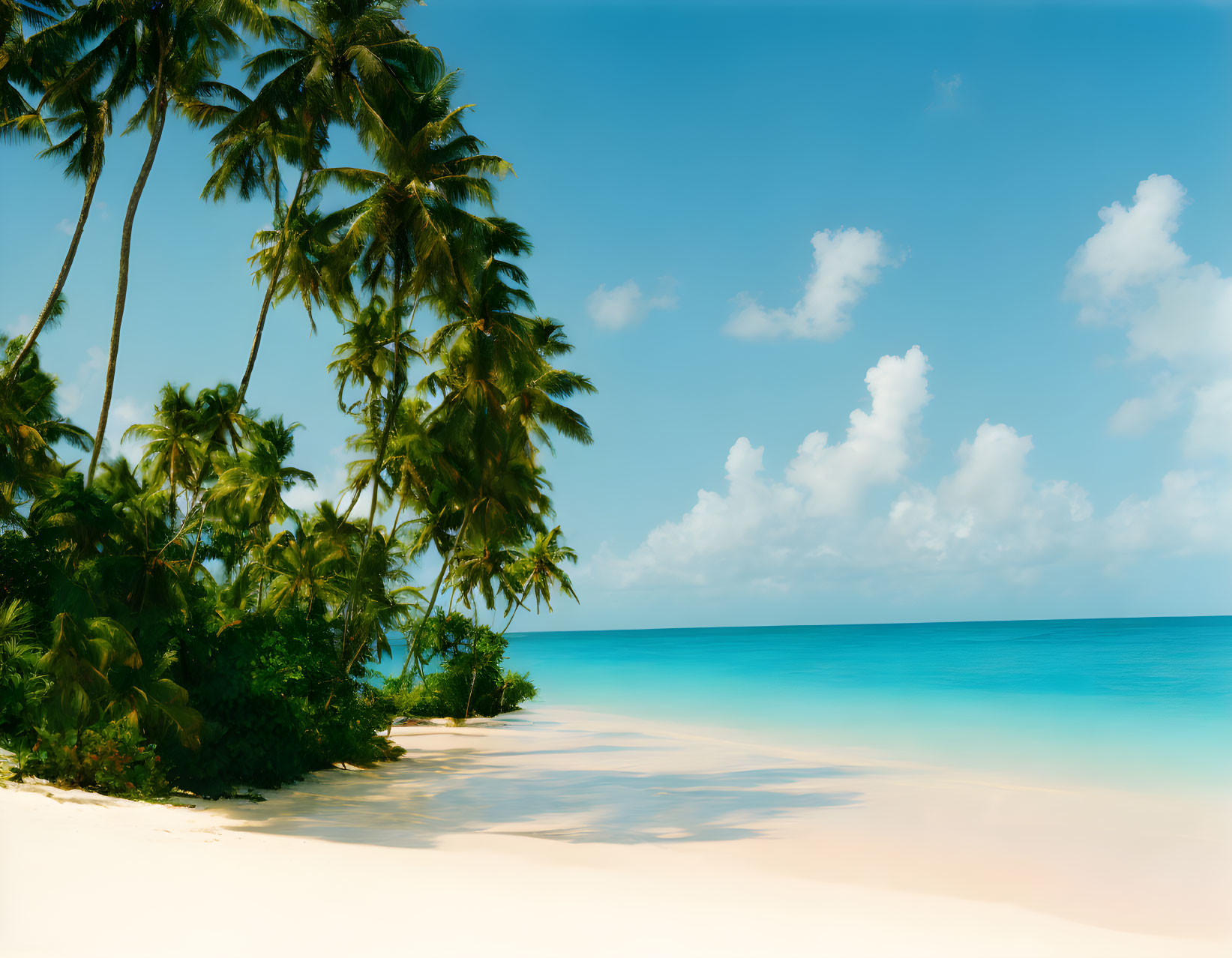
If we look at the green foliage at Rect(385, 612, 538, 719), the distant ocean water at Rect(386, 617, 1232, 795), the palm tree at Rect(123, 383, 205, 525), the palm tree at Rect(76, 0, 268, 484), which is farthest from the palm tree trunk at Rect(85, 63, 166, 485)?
the distant ocean water at Rect(386, 617, 1232, 795)

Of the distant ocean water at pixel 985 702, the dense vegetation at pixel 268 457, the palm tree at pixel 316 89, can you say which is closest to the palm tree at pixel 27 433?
the dense vegetation at pixel 268 457

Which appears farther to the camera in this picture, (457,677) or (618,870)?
(457,677)

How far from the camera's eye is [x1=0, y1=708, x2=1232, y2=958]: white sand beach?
4609 mm

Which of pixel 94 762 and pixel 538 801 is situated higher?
pixel 94 762

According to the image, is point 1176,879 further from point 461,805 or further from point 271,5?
point 271,5

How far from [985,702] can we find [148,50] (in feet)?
89.8

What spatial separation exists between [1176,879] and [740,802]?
4.66m

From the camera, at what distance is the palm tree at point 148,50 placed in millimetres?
11688

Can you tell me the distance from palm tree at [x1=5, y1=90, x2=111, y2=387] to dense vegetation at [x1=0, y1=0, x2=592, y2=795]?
0.15 ft

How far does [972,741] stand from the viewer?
17.2 metres

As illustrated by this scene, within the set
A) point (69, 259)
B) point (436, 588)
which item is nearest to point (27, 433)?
point (69, 259)

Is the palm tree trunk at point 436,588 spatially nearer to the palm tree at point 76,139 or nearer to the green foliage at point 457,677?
the green foliage at point 457,677

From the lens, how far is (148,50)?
12.0 m

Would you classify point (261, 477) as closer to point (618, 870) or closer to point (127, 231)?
point (127, 231)
